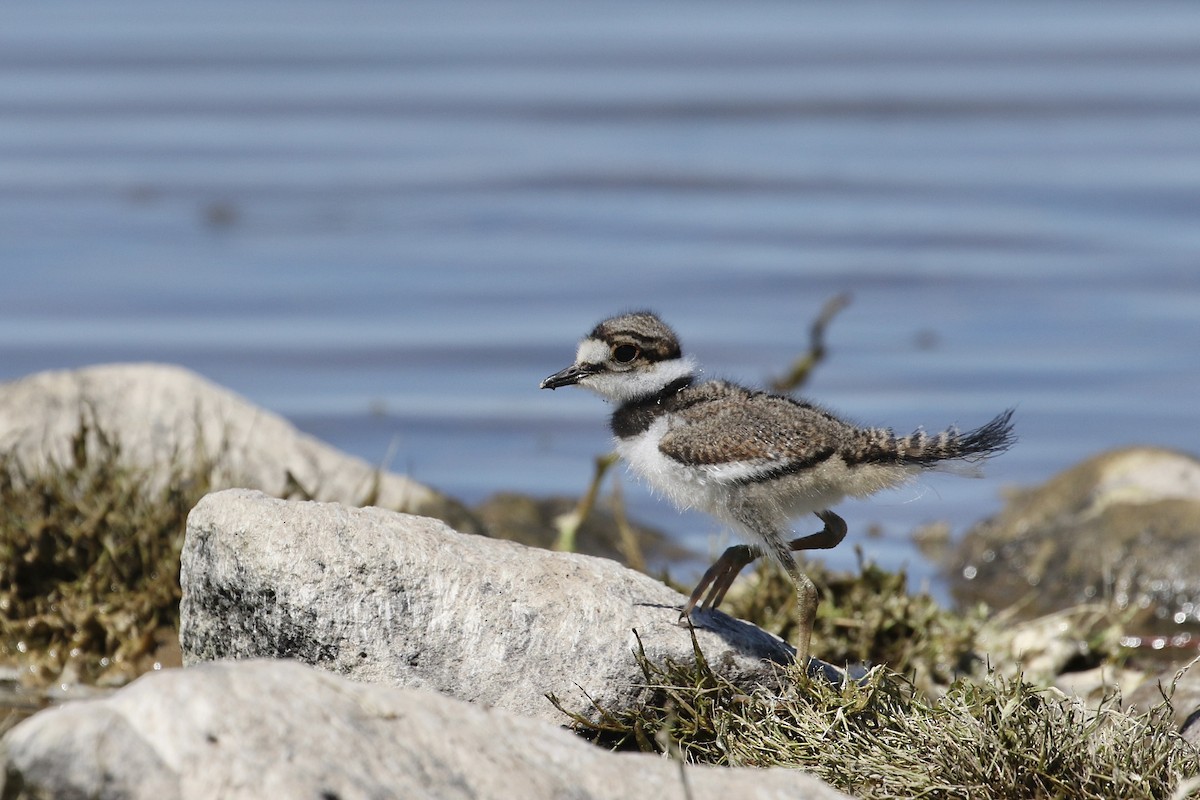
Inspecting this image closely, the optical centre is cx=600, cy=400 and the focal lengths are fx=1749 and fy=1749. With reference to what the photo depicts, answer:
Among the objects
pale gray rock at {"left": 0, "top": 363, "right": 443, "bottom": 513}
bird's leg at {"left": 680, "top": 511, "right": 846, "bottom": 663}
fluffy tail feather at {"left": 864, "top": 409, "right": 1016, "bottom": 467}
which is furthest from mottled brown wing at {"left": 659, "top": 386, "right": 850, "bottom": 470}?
pale gray rock at {"left": 0, "top": 363, "right": 443, "bottom": 513}

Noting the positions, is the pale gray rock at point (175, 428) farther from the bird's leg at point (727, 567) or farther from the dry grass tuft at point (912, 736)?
the dry grass tuft at point (912, 736)

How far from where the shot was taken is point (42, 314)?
500 inches

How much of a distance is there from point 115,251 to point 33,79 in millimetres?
6916

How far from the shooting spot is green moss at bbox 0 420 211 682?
20.7 feet

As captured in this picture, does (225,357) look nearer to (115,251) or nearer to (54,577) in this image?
(115,251)

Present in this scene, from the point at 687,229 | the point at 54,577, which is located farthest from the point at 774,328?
the point at 54,577

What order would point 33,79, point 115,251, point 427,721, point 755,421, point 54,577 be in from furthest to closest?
point 33,79 < point 115,251 < point 54,577 < point 755,421 < point 427,721

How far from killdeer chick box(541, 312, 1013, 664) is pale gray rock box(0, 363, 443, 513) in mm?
1984

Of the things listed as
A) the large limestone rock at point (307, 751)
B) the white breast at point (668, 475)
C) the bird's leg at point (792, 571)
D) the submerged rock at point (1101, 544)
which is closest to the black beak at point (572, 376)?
the white breast at point (668, 475)

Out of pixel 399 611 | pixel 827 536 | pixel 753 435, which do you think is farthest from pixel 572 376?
pixel 399 611

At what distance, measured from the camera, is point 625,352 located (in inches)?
225

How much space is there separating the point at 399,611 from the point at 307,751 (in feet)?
4.40

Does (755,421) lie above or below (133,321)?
above

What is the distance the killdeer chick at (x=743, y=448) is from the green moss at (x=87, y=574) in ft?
6.11
